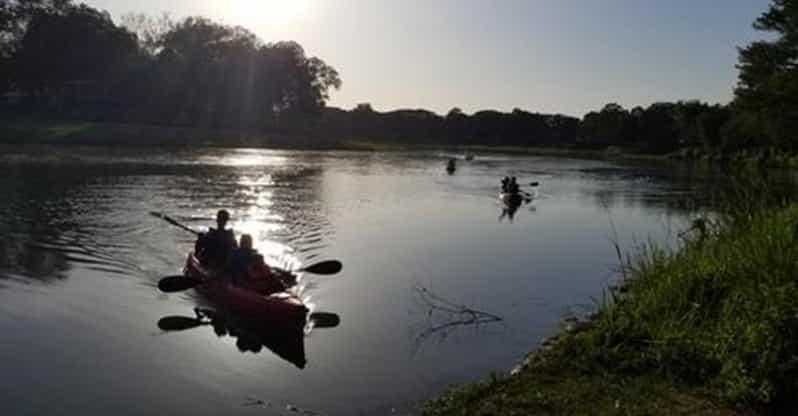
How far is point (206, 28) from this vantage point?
10294 centimetres

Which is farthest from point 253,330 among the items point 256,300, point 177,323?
point 177,323

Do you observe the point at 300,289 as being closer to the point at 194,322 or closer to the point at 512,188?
the point at 194,322

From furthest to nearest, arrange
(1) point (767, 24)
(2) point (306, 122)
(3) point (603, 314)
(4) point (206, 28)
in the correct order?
1. (2) point (306, 122)
2. (4) point (206, 28)
3. (1) point (767, 24)
4. (3) point (603, 314)

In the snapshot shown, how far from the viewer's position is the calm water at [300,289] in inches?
379

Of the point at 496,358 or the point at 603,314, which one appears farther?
the point at 496,358

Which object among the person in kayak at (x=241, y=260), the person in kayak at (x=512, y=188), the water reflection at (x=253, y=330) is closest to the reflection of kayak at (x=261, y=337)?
the water reflection at (x=253, y=330)

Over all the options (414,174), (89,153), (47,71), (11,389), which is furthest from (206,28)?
(11,389)

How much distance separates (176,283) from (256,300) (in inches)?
86.1

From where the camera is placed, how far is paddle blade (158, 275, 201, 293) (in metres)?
13.6

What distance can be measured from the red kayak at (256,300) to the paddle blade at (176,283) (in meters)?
0.33

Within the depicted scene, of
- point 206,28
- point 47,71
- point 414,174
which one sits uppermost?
point 206,28

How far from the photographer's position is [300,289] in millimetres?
15594

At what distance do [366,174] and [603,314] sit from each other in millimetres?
44218

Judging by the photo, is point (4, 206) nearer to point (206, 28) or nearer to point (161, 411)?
point (161, 411)
